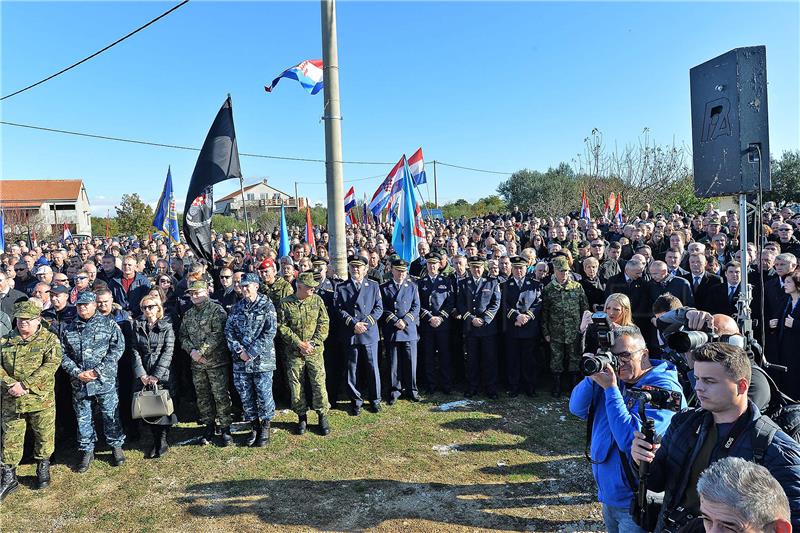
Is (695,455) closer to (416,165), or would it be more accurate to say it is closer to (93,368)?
(93,368)

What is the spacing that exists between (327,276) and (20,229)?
1507 inches

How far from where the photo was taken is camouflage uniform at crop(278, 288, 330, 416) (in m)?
6.09

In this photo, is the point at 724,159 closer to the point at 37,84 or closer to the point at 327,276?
the point at 327,276

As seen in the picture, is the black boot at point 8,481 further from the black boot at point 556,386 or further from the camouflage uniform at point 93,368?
the black boot at point 556,386

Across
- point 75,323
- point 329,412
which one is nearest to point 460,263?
point 329,412

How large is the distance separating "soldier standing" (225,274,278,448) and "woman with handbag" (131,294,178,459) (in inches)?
28.9

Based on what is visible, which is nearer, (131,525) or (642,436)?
(642,436)

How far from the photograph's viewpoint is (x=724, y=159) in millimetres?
4035

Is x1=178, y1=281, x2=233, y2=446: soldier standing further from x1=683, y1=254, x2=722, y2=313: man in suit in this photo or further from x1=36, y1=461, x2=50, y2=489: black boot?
x1=683, y1=254, x2=722, y2=313: man in suit

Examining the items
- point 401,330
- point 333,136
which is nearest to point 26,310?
point 401,330

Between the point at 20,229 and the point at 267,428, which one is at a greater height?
the point at 20,229

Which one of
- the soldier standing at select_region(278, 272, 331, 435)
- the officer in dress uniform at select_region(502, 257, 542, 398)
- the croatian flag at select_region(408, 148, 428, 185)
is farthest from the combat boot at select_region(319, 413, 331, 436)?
the croatian flag at select_region(408, 148, 428, 185)

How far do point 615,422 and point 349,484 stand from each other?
3.02 meters

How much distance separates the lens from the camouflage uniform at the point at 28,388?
4.94 m
